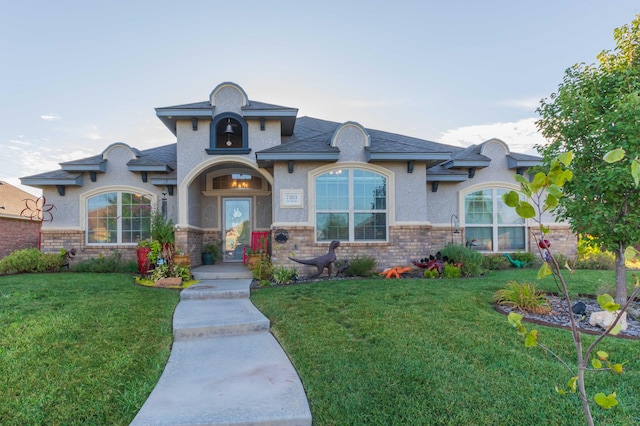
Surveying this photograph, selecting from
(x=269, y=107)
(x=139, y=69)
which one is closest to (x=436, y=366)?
(x=269, y=107)

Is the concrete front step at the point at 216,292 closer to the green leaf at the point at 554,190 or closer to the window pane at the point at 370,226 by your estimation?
the window pane at the point at 370,226

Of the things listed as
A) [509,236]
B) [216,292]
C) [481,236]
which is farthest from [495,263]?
[216,292]

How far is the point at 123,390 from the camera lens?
305cm

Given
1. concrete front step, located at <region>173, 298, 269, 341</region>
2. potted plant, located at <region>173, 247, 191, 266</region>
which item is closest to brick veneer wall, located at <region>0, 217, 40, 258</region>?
potted plant, located at <region>173, 247, 191, 266</region>

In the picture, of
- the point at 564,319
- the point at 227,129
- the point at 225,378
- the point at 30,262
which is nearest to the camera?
the point at 225,378

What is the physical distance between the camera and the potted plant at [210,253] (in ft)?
37.3

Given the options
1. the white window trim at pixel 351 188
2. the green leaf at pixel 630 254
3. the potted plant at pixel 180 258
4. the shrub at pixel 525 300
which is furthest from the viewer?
the white window trim at pixel 351 188

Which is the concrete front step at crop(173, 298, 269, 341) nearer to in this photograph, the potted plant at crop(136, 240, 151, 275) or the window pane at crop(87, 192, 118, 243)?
the potted plant at crop(136, 240, 151, 275)

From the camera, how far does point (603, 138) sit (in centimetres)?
462

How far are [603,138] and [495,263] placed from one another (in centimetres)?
Answer: 665

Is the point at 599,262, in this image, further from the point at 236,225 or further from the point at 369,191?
the point at 236,225

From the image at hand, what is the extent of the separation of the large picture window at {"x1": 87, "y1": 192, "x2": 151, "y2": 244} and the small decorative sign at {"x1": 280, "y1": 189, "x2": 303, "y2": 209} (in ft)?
16.2

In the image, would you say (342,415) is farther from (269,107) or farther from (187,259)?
(269,107)

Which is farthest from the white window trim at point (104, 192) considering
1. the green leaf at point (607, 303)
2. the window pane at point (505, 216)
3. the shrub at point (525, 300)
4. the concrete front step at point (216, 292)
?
the green leaf at point (607, 303)
